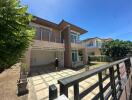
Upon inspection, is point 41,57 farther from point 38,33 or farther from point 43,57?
point 38,33

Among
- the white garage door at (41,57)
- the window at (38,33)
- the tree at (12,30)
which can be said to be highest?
the window at (38,33)

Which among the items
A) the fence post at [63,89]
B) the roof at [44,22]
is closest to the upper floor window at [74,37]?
the roof at [44,22]

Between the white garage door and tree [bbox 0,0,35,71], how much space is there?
14598 mm

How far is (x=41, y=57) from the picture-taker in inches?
773

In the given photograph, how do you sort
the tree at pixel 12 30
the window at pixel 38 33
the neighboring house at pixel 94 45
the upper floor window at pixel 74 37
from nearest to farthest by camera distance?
the tree at pixel 12 30
the window at pixel 38 33
the upper floor window at pixel 74 37
the neighboring house at pixel 94 45

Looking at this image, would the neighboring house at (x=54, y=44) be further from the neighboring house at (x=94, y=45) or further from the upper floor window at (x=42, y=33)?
the neighboring house at (x=94, y=45)

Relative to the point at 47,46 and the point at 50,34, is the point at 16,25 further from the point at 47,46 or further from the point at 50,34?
the point at 50,34

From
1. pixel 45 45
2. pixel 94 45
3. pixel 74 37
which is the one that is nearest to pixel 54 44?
pixel 45 45

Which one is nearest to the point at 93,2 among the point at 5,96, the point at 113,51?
the point at 5,96

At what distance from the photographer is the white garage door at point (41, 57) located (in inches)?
727

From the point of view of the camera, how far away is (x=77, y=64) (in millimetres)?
20375

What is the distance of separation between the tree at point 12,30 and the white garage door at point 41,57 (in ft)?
47.9

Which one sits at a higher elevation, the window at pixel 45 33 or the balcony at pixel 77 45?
the window at pixel 45 33

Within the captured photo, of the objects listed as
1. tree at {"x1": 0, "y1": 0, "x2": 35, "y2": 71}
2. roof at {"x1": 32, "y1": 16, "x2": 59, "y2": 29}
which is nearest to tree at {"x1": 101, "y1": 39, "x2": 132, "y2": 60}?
roof at {"x1": 32, "y1": 16, "x2": 59, "y2": 29}
